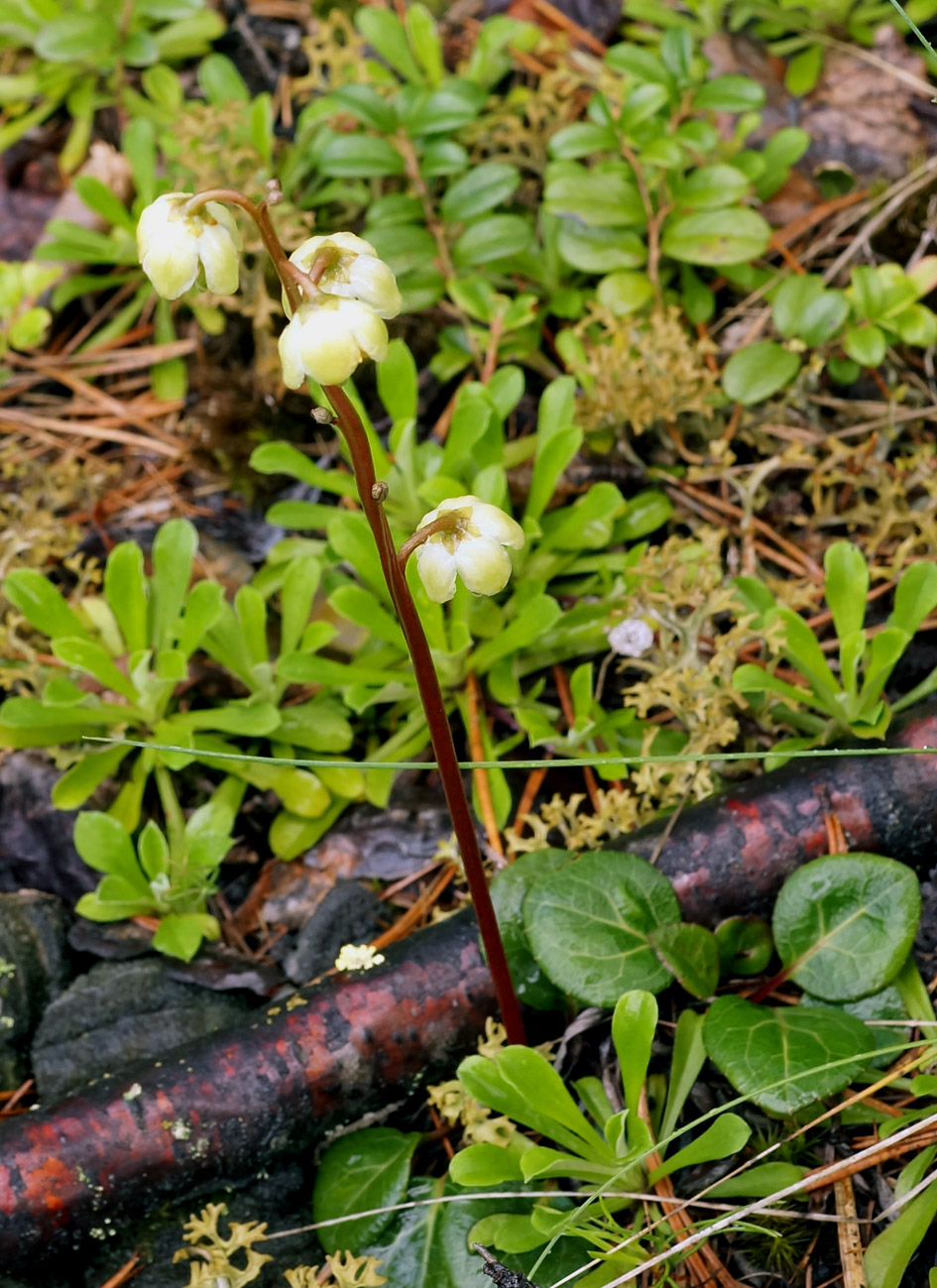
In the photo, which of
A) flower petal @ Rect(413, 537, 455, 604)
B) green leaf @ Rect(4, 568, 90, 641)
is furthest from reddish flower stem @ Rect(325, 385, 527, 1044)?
green leaf @ Rect(4, 568, 90, 641)

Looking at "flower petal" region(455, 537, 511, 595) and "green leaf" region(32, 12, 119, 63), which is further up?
"green leaf" region(32, 12, 119, 63)

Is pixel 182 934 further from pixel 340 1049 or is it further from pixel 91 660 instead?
pixel 91 660

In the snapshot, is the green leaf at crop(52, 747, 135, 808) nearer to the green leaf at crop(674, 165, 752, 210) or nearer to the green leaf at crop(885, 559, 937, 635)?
the green leaf at crop(885, 559, 937, 635)

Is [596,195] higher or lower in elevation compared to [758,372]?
higher

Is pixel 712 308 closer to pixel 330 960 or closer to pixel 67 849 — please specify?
pixel 330 960

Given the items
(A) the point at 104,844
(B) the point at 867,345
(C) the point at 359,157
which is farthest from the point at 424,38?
(A) the point at 104,844

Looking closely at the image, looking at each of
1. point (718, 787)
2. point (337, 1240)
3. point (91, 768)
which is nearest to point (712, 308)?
point (718, 787)

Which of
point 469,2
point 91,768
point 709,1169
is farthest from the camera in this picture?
point 469,2
